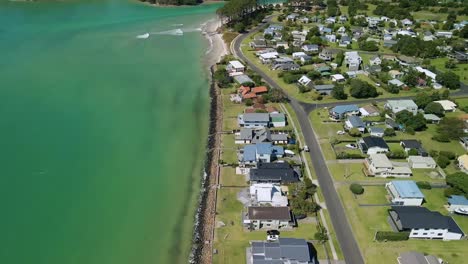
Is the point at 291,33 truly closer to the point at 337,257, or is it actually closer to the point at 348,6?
the point at 348,6

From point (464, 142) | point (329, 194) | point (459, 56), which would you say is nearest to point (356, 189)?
point (329, 194)

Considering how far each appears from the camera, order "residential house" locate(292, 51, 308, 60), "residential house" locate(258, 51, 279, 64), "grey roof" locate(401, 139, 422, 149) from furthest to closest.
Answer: "residential house" locate(292, 51, 308, 60) < "residential house" locate(258, 51, 279, 64) < "grey roof" locate(401, 139, 422, 149)

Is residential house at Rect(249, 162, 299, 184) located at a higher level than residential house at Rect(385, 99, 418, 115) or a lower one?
lower

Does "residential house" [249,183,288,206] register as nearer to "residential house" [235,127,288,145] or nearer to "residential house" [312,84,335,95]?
"residential house" [235,127,288,145]

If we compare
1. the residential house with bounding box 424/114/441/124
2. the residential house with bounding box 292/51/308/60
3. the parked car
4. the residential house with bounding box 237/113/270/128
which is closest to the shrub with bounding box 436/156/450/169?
the parked car

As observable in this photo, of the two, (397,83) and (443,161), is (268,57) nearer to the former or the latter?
(397,83)

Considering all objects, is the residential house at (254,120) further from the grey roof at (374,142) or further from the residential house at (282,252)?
the residential house at (282,252)

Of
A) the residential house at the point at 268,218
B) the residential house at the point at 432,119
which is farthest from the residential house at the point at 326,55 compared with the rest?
the residential house at the point at 268,218
